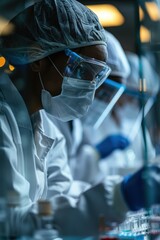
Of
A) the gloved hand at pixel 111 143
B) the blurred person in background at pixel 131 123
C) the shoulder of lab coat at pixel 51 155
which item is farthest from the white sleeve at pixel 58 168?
the gloved hand at pixel 111 143

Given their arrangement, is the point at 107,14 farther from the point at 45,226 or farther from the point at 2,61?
the point at 45,226

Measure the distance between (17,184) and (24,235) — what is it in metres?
0.17

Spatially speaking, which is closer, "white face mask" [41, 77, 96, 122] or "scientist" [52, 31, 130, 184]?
"scientist" [52, 31, 130, 184]

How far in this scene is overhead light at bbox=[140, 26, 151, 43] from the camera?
5.10 feet

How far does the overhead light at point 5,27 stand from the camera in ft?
5.16

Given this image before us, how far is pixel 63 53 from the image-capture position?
171 cm

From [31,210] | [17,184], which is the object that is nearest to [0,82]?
[17,184]

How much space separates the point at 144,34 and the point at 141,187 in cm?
52

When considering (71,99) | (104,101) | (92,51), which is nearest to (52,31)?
(92,51)

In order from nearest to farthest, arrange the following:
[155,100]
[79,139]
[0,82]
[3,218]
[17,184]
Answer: [3,218] < [17,184] < [155,100] < [0,82] < [79,139]

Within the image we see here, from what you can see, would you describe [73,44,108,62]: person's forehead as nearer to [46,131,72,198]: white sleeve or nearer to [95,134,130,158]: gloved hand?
[95,134,130,158]: gloved hand

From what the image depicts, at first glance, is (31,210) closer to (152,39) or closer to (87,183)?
(87,183)

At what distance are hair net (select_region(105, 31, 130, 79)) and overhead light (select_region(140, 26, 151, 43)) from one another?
0.58 feet

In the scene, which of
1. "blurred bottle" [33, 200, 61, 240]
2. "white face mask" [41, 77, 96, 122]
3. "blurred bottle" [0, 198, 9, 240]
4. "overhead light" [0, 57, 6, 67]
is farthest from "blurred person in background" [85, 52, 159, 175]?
"overhead light" [0, 57, 6, 67]
